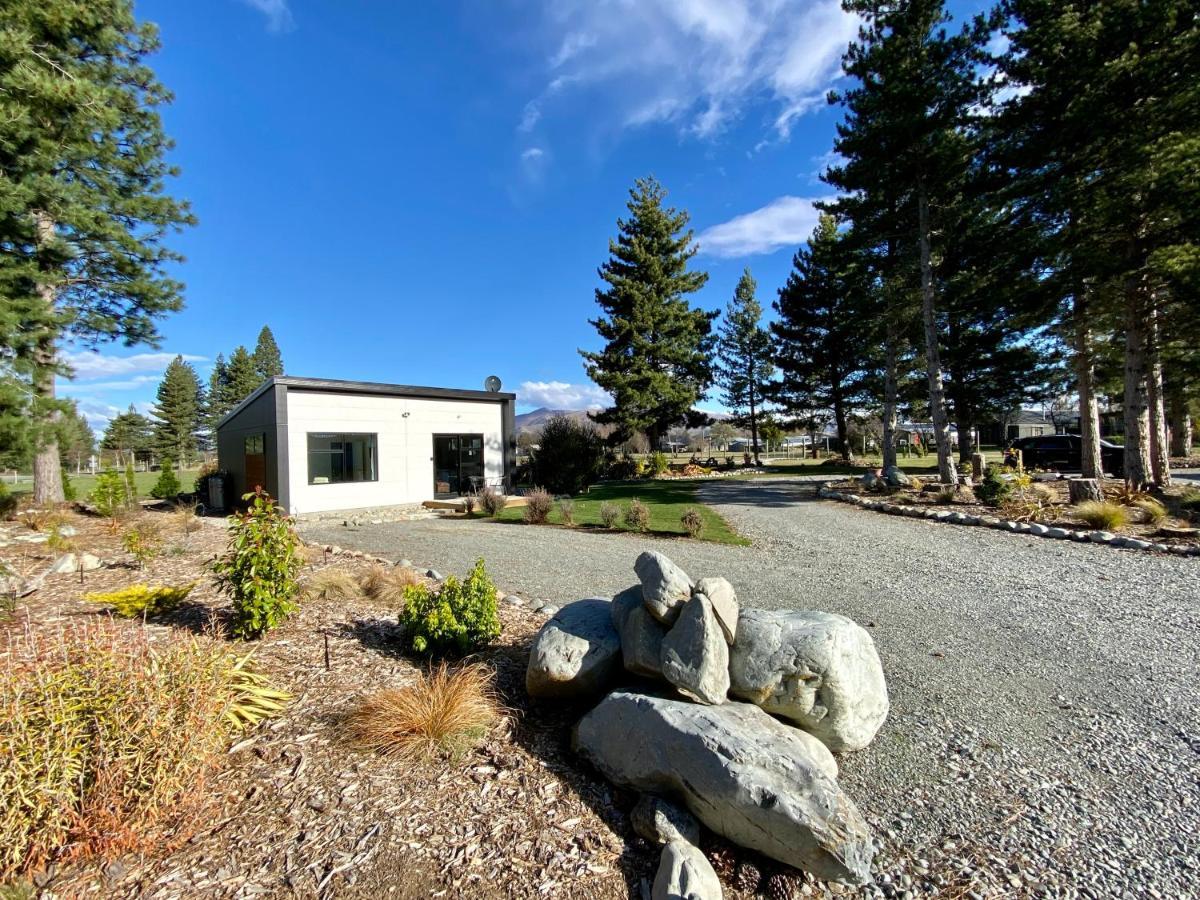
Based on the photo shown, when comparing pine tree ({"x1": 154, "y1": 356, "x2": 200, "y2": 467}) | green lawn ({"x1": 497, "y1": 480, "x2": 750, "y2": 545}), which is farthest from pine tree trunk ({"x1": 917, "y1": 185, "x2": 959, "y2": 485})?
pine tree ({"x1": 154, "y1": 356, "x2": 200, "y2": 467})

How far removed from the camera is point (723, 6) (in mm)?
8016

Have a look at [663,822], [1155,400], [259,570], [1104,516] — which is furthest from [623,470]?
[663,822]

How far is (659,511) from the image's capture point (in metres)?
12.1

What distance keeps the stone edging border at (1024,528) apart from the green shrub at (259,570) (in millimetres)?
10153

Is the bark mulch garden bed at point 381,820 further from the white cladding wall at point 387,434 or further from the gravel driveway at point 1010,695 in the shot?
the white cladding wall at point 387,434

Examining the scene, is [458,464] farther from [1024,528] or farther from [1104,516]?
[1104,516]

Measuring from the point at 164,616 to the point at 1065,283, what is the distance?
1626cm

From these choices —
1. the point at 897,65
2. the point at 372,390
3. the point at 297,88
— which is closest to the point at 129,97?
the point at 297,88

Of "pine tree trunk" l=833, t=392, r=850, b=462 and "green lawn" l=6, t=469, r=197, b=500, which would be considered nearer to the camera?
"green lawn" l=6, t=469, r=197, b=500

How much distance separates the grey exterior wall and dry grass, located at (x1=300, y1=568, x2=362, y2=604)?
8.53m

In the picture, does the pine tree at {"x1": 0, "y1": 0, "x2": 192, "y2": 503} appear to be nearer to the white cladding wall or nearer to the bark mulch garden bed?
the white cladding wall

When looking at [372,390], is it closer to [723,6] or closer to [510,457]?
[510,457]

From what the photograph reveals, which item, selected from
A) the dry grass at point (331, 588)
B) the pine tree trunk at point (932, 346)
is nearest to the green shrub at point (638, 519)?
the dry grass at point (331, 588)

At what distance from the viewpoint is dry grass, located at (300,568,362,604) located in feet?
16.3
